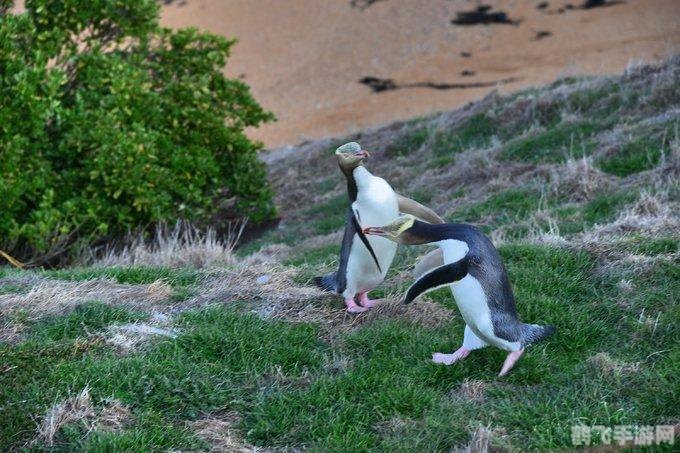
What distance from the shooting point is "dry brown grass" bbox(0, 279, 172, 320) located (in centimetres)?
613

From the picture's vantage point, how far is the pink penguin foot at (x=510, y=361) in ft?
16.6

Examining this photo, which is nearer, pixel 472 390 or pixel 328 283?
pixel 472 390

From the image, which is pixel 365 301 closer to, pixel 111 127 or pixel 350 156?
pixel 350 156

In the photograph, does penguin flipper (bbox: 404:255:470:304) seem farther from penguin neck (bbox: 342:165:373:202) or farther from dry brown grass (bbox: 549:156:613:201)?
dry brown grass (bbox: 549:156:613:201)

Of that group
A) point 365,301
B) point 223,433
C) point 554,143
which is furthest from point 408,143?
point 223,433

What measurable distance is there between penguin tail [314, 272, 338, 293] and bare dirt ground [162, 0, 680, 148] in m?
19.1

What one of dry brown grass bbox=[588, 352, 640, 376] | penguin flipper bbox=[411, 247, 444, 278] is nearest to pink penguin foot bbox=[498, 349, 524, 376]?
Answer: dry brown grass bbox=[588, 352, 640, 376]

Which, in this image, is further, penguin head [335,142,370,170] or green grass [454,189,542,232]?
green grass [454,189,542,232]

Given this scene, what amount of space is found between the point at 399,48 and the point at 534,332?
90.2ft

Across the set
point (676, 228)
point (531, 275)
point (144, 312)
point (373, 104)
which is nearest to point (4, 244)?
point (144, 312)

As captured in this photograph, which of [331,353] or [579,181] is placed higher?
[331,353]

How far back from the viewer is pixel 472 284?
16.5ft

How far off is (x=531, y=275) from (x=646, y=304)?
3.03 ft

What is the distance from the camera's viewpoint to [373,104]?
1121 inches
